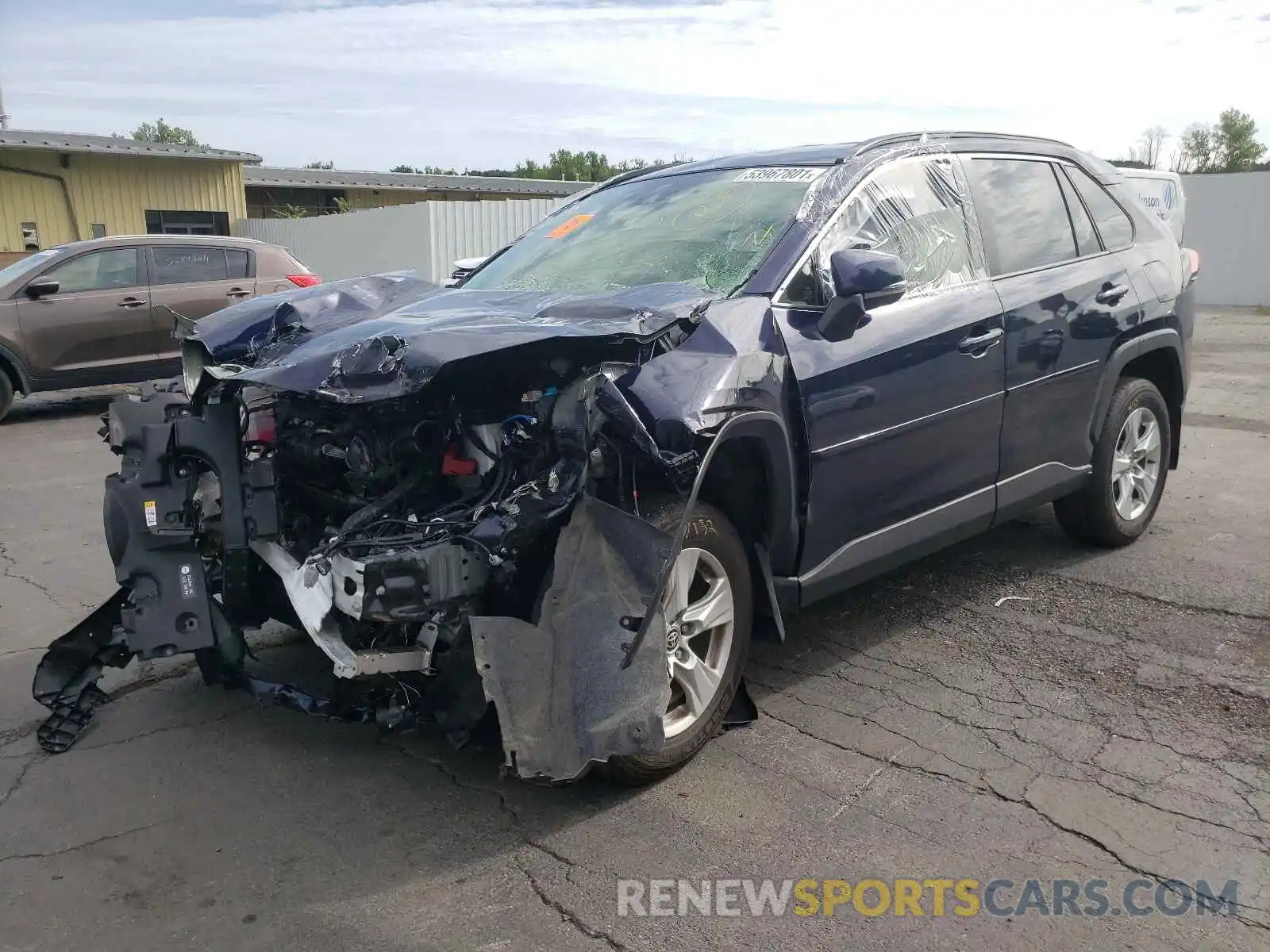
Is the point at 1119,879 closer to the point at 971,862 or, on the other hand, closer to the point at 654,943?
the point at 971,862

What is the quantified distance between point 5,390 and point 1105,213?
9787 mm

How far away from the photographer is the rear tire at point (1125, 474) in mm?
5145

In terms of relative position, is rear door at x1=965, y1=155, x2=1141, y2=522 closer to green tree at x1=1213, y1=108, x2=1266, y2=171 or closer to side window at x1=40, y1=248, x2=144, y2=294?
side window at x1=40, y1=248, x2=144, y2=294

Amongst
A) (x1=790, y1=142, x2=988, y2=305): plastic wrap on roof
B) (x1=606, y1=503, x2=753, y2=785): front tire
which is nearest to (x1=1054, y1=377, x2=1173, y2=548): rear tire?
(x1=790, y1=142, x2=988, y2=305): plastic wrap on roof

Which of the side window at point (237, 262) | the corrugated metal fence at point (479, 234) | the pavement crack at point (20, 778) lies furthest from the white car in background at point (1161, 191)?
the pavement crack at point (20, 778)

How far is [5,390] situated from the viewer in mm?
10289

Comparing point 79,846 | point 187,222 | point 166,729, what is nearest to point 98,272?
point 166,729

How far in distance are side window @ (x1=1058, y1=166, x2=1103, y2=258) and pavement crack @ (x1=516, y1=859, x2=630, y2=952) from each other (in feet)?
12.4

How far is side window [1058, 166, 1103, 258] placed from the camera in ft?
16.4

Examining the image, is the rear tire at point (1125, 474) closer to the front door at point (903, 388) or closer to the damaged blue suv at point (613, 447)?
the damaged blue suv at point (613, 447)

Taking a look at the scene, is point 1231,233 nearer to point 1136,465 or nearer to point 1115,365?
point 1136,465

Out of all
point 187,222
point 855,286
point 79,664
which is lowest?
point 79,664

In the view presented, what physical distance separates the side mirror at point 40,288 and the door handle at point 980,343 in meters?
9.38

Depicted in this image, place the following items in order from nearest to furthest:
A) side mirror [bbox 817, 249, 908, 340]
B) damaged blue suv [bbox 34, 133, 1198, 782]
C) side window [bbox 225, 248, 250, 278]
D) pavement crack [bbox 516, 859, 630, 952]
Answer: pavement crack [bbox 516, 859, 630, 952] < damaged blue suv [bbox 34, 133, 1198, 782] < side mirror [bbox 817, 249, 908, 340] < side window [bbox 225, 248, 250, 278]
